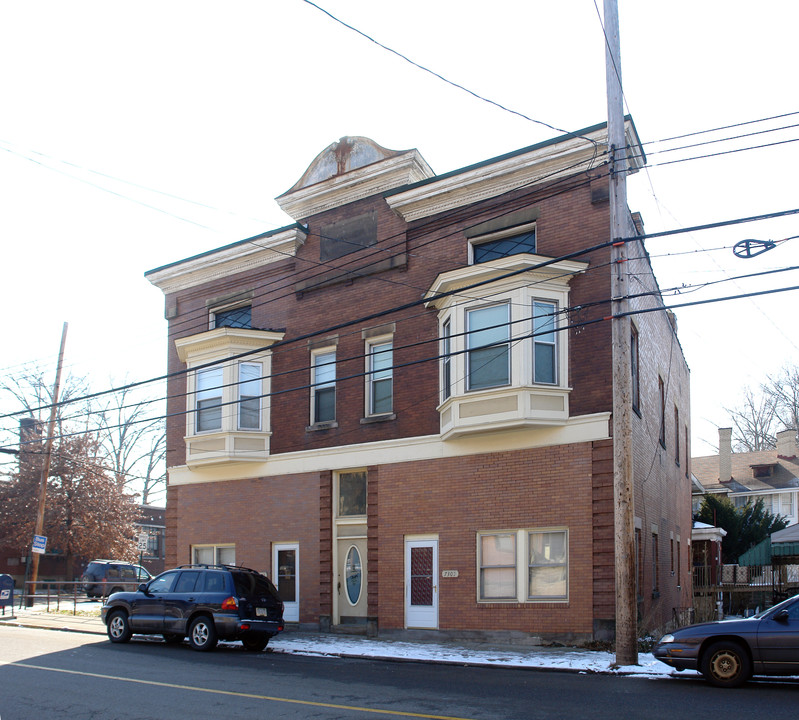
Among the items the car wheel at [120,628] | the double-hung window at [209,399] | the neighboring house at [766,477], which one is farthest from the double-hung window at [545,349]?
the neighboring house at [766,477]

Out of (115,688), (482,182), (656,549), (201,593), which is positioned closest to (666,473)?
(656,549)

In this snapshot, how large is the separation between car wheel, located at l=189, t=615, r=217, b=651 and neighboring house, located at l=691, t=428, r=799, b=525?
36394 mm

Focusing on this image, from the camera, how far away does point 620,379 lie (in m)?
13.6

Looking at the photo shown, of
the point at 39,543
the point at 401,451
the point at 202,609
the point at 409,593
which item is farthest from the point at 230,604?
the point at 39,543

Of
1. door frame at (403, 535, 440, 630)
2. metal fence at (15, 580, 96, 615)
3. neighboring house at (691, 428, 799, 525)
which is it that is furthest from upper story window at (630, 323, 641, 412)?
neighboring house at (691, 428, 799, 525)

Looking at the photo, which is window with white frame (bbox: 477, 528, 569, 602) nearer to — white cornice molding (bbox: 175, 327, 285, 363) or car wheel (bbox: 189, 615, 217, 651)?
car wheel (bbox: 189, 615, 217, 651)

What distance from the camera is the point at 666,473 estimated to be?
2219 centimetres

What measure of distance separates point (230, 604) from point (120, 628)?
3230 millimetres

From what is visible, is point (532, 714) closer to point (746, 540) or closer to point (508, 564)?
point (508, 564)

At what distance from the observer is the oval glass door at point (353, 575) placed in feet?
64.2

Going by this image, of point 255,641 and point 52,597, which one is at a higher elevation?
point 255,641

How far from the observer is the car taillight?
1582 centimetres

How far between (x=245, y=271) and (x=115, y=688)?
13.5 m

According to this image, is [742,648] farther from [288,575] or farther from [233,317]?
[233,317]
